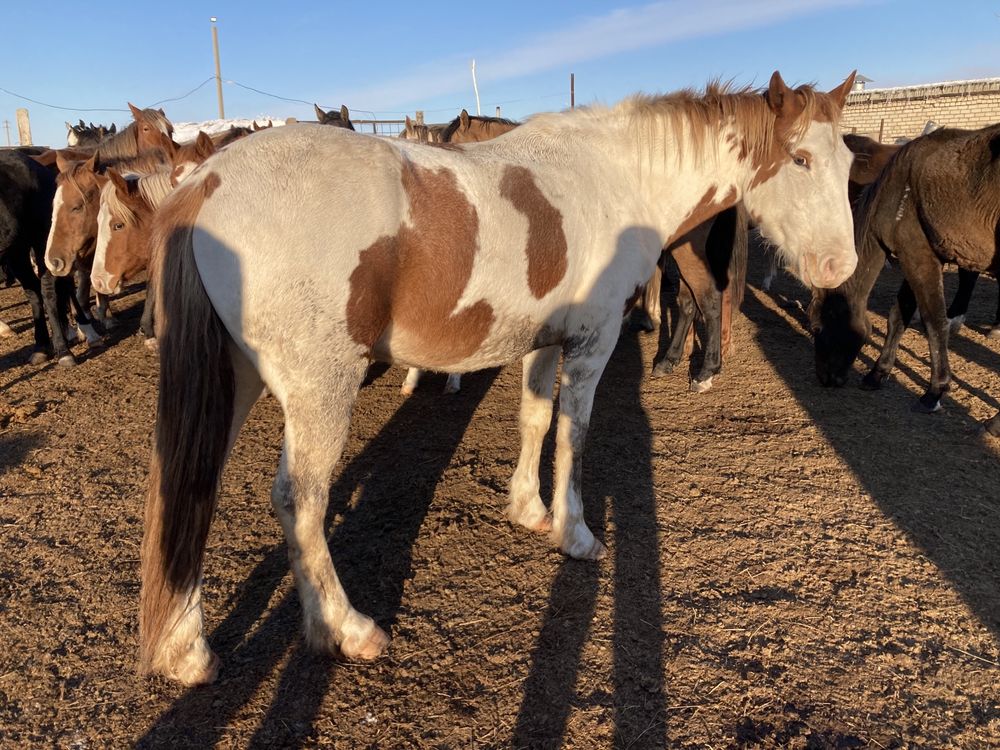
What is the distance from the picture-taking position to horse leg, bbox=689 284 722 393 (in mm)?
5336

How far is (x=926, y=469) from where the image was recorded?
13.1 feet

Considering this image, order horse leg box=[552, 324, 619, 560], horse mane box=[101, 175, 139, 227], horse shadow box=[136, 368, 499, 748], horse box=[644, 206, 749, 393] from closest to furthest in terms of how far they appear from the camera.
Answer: horse shadow box=[136, 368, 499, 748], horse leg box=[552, 324, 619, 560], horse mane box=[101, 175, 139, 227], horse box=[644, 206, 749, 393]

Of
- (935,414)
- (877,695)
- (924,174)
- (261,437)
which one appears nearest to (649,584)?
(877,695)

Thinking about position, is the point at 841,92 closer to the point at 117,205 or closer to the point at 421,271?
the point at 421,271

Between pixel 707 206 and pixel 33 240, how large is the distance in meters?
6.92

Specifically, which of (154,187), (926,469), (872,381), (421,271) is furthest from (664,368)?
(154,187)

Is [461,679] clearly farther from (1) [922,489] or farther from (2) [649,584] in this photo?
(1) [922,489]

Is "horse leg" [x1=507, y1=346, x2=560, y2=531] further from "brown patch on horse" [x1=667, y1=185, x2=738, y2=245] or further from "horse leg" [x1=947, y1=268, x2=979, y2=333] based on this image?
"horse leg" [x1=947, y1=268, x2=979, y2=333]

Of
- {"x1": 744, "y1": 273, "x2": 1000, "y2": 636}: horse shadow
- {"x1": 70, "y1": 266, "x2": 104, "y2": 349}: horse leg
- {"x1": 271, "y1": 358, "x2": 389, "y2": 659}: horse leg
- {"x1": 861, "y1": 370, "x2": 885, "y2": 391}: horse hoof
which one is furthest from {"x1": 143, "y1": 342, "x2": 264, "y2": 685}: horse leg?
{"x1": 70, "y1": 266, "x2": 104, "y2": 349}: horse leg

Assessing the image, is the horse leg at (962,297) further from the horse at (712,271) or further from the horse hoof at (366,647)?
the horse hoof at (366,647)

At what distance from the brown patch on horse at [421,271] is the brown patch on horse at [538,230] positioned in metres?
0.27

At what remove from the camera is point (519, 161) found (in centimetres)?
268

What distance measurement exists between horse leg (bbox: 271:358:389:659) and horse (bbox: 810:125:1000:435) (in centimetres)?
472

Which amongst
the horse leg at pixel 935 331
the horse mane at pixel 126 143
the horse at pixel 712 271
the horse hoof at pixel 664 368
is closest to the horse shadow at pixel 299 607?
the horse hoof at pixel 664 368
